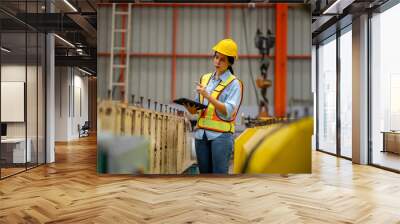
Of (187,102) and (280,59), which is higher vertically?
(280,59)

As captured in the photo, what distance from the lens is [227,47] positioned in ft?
18.5

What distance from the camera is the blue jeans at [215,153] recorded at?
5438 mm

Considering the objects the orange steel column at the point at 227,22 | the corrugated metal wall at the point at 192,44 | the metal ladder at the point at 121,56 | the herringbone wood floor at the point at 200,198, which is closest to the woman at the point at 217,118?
the corrugated metal wall at the point at 192,44

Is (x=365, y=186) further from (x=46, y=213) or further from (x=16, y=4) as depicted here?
(x=16, y=4)

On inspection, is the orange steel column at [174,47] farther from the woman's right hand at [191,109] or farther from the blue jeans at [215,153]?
the blue jeans at [215,153]

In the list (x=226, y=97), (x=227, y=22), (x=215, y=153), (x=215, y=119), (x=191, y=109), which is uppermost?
(x=227, y=22)

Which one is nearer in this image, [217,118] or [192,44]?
[217,118]

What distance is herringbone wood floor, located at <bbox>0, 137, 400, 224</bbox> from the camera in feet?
12.2

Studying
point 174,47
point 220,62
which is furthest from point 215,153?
point 174,47

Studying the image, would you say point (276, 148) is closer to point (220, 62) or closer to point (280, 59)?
point (280, 59)

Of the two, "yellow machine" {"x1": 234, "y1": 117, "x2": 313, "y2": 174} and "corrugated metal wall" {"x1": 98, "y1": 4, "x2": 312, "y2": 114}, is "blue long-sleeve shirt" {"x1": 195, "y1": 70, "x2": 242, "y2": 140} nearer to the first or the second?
"corrugated metal wall" {"x1": 98, "y1": 4, "x2": 312, "y2": 114}

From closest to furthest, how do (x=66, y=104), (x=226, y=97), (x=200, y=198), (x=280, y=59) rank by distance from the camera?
(x=200, y=198), (x=226, y=97), (x=280, y=59), (x=66, y=104)

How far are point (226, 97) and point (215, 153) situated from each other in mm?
777

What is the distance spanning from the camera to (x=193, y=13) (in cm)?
568
